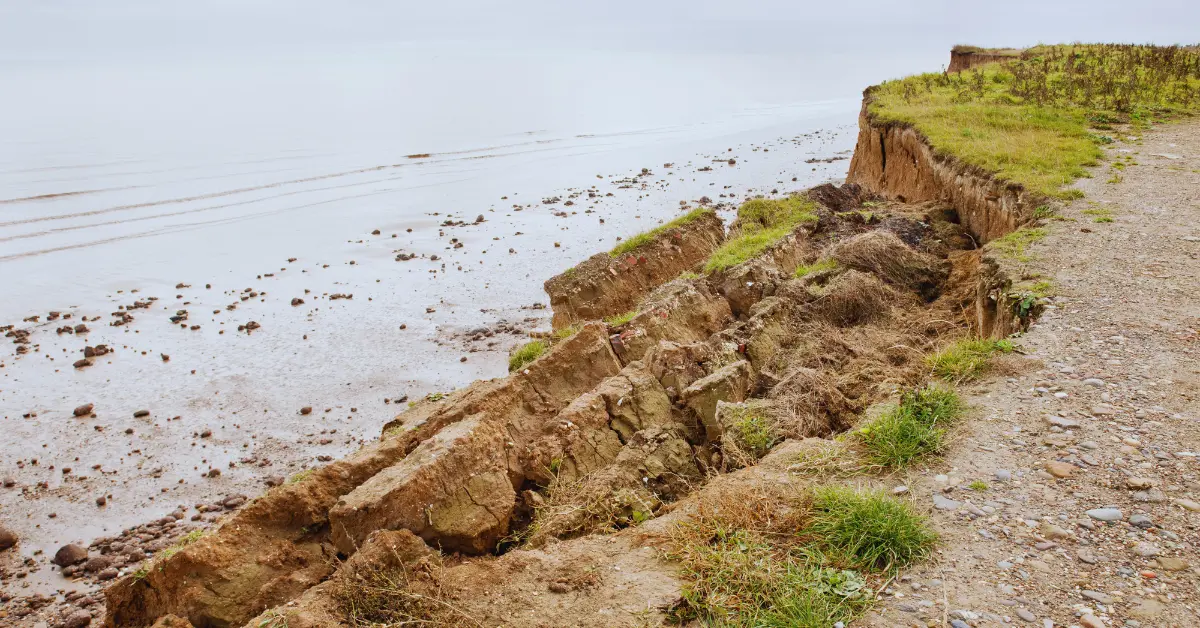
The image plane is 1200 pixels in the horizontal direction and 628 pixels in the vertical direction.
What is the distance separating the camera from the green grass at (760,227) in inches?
559

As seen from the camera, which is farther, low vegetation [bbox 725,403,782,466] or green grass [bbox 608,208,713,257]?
green grass [bbox 608,208,713,257]

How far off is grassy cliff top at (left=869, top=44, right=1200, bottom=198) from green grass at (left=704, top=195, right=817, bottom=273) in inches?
152

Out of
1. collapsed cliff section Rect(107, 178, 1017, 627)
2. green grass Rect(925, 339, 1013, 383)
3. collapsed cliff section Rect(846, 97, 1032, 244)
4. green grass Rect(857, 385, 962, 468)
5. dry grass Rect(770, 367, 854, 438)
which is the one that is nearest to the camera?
collapsed cliff section Rect(107, 178, 1017, 627)

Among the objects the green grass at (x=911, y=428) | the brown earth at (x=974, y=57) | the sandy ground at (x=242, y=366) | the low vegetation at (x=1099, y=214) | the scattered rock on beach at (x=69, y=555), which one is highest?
the brown earth at (x=974, y=57)

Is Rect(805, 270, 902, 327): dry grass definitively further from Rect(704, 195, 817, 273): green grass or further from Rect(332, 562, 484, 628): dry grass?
Rect(332, 562, 484, 628): dry grass

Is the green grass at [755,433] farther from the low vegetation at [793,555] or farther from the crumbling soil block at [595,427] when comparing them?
the low vegetation at [793,555]

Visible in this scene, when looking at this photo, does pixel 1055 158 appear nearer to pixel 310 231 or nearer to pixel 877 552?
pixel 877 552

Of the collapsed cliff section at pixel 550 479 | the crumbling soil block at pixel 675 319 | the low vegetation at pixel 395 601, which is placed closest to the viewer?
the low vegetation at pixel 395 601

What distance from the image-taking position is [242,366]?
15727 millimetres

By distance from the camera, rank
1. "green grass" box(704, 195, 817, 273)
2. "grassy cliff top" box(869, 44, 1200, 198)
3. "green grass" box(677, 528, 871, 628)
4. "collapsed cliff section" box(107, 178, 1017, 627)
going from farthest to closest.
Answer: "grassy cliff top" box(869, 44, 1200, 198) < "green grass" box(704, 195, 817, 273) < "collapsed cliff section" box(107, 178, 1017, 627) < "green grass" box(677, 528, 871, 628)

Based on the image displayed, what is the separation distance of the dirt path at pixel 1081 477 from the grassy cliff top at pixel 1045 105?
604cm

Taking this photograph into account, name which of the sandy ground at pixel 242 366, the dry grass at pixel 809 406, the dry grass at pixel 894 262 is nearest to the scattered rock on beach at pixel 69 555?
the sandy ground at pixel 242 366

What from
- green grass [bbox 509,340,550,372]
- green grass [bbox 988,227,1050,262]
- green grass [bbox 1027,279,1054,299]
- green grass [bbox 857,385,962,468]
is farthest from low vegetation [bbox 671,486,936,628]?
green grass [bbox 509,340,550,372]

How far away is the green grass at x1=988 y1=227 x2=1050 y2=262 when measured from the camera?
1044 centimetres
